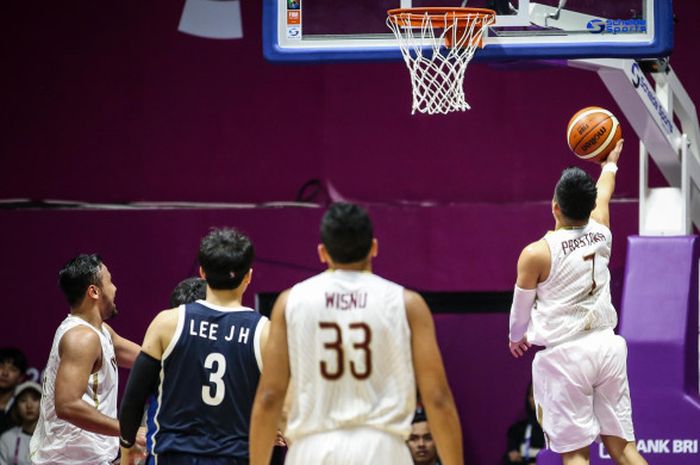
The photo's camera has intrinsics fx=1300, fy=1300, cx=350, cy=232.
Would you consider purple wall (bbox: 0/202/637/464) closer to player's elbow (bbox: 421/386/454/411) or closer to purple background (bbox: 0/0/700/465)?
purple background (bbox: 0/0/700/465)

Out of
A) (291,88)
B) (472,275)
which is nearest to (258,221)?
(291,88)

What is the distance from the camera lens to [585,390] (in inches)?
271

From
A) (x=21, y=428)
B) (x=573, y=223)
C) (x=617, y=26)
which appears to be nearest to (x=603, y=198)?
(x=573, y=223)

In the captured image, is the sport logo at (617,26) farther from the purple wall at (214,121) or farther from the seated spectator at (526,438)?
the seated spectator at (526,438)

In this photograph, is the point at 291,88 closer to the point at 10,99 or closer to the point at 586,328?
the point at 10,99

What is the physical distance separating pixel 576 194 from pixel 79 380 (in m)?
2.71

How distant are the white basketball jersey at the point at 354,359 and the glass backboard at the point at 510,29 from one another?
9.67 ft

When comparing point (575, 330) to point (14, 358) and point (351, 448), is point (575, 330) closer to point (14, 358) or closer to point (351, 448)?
point (351, 448)

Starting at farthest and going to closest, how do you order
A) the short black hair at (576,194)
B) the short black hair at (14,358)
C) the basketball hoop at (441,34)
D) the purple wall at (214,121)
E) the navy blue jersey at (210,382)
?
the purple wall at (214,121)
the short black hair at (14,358)
the basketball hoop at (441,34)
the short black hair at (576,194)
the navy blue jersey at (210,382)

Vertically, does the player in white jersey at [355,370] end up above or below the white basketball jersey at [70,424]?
above

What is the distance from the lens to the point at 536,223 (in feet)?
35.4

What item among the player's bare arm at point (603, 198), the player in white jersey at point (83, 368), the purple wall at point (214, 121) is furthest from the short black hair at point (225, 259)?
the purple wall at point (214, 121)

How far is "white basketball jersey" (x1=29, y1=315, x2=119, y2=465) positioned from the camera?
6.77 meters

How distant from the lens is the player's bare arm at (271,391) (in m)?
4.87
